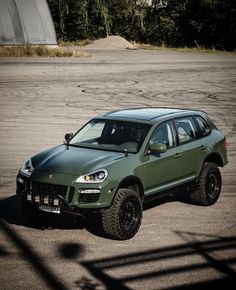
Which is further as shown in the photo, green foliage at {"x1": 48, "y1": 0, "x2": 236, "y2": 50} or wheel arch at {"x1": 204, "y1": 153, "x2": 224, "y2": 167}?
green foliage at {"x1": 48, "y1": 0, "x2": 236, "y2": 50}

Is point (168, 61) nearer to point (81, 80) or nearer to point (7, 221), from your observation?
point (81, 80)

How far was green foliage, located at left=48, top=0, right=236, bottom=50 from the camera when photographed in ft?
223

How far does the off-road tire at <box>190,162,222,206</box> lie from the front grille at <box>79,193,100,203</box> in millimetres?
2661

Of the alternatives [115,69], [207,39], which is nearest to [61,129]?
[115,69]

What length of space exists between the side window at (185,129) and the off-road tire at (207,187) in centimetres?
65

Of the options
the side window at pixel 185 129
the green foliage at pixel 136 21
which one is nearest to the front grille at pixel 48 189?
the side window at pixel 185 129

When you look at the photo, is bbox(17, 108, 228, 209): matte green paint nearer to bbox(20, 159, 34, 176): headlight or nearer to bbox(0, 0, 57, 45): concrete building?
bbox(20, 159, 34, 176): headlight

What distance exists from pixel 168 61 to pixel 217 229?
119 ft

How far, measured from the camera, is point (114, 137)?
817 centimetres

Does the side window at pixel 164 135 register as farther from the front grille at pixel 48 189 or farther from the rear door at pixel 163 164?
the front grille at pixel 48 189

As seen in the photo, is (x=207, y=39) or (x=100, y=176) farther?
(x=207, y=39)

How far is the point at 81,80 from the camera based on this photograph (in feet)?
99.4

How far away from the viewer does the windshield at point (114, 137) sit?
25.7 feet

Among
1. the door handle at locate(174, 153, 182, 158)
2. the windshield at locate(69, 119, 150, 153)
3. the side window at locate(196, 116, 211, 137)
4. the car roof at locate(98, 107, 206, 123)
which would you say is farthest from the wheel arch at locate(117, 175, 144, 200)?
the side window at locate(196, 116, 211, 137)
